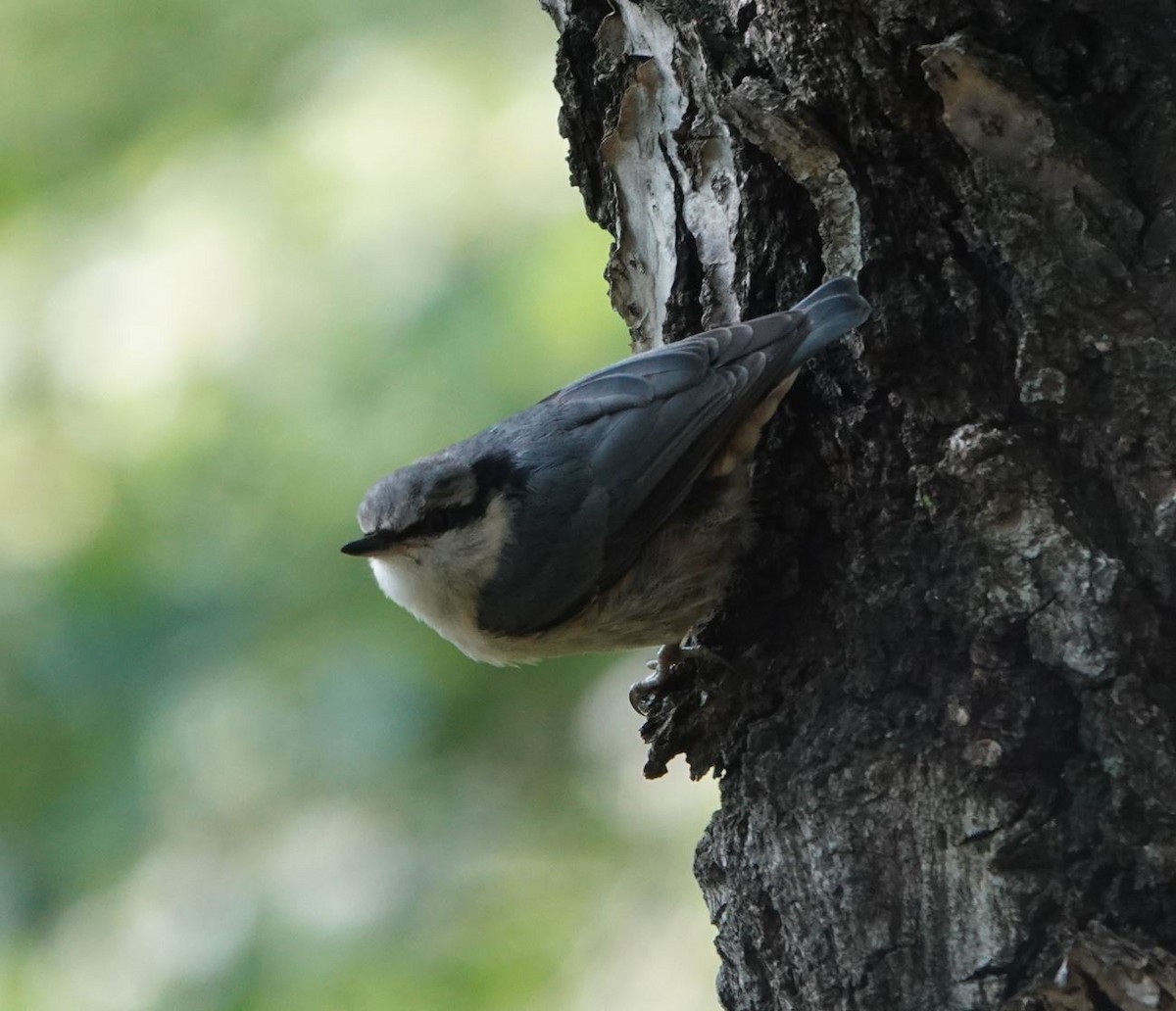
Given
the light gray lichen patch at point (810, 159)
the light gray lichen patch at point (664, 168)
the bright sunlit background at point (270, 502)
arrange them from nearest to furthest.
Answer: the light gray lichen patch at point (810, 159) < the light gray lichen patch at point (664, 168) < the bright sunlit background at point (270, 502)

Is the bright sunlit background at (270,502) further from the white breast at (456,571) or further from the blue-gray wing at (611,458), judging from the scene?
the blue-gray wing at (611,458)

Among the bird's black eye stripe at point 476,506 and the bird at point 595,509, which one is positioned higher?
the bird's black eye stripe at point 476,506

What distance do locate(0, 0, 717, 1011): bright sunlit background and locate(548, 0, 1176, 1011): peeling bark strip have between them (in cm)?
147

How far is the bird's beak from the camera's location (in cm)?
285

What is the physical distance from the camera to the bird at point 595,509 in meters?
2.57

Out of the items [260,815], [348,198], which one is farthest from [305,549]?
[348,198]

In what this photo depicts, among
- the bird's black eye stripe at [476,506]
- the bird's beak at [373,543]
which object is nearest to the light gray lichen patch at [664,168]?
the bird's black eye stripe at [476,506]

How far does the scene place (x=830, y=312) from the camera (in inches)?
86.1

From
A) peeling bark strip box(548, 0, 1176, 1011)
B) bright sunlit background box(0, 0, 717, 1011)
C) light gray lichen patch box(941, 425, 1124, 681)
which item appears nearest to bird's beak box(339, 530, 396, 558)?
bright sunlit background box(0, 0, 717, 1011)

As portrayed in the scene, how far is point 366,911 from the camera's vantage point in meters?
3.54

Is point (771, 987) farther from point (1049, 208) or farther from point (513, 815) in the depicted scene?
point (513, 815)

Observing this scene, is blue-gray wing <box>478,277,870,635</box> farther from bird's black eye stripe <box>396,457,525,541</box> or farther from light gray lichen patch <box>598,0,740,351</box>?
light gray lichen patch <box>598,0,740,351</box>

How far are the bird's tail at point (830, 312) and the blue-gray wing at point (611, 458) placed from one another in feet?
0.50

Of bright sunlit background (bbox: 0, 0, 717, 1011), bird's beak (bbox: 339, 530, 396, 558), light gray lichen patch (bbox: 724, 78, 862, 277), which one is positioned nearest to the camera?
light gray lichen patch (bbox: 724, 78, 862, 277)
